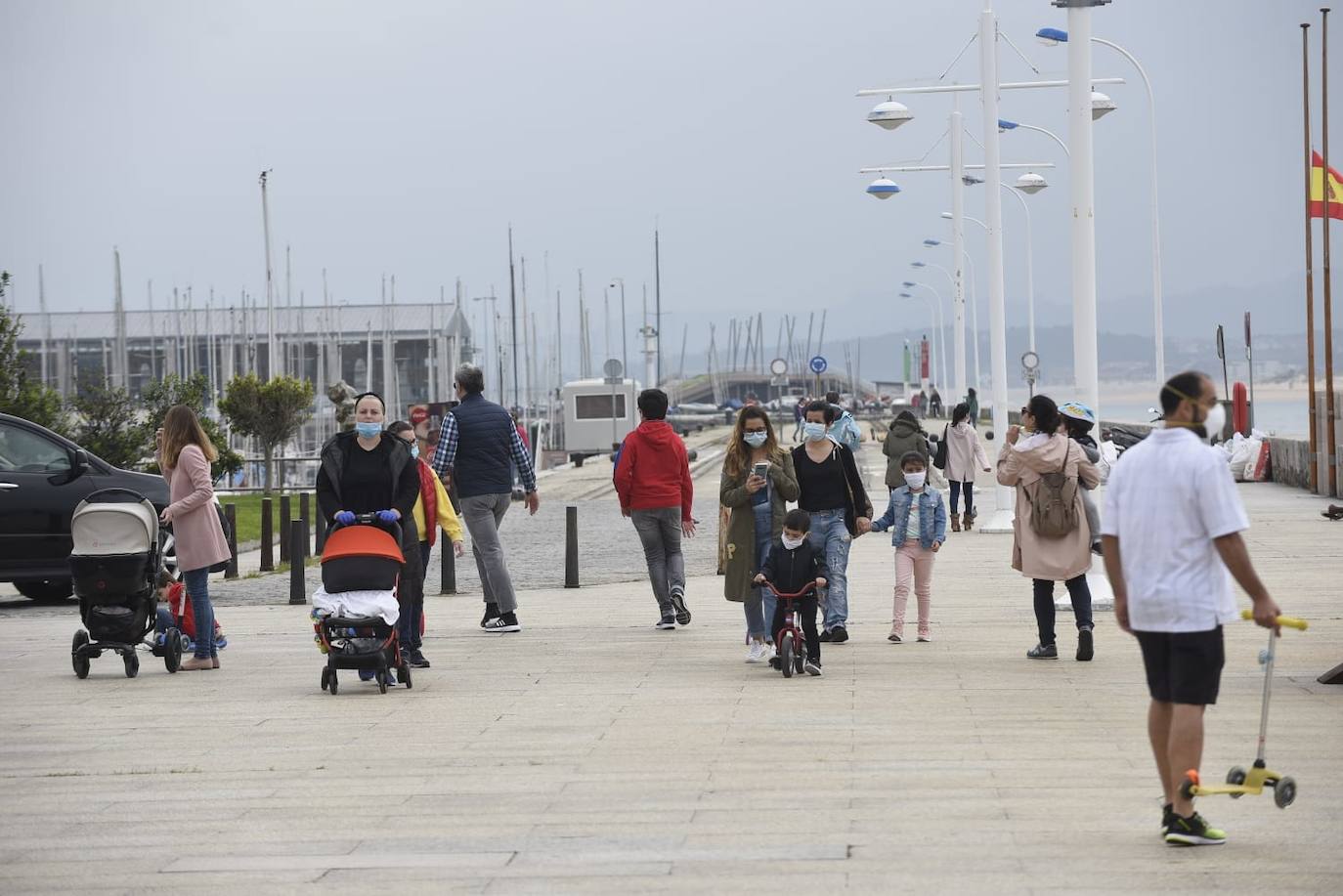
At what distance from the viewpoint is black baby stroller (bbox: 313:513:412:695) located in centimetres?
1118

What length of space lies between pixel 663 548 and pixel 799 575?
10.8 feet

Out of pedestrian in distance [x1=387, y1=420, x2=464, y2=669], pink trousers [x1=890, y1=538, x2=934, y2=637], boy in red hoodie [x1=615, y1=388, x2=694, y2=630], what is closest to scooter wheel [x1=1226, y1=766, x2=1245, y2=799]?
pedestrian in distance [x1=387, y1=420, x2=464, y2=669]

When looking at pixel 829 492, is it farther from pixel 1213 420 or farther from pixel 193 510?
pixel 1213 420

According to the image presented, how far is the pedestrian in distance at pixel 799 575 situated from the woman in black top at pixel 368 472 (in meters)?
2.29

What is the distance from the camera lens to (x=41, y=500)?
59.8ft

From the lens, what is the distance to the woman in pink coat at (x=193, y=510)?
12492 millimetres

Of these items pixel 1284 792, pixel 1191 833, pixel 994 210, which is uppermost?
pixel 994 210

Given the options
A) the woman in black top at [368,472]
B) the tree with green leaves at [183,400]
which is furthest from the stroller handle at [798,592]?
the tree with green leaves at [183,400]

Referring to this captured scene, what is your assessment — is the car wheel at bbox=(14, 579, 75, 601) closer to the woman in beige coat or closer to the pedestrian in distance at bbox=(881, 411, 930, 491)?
the pedestrian in distance at bbox=(881, 411, 930, 491)

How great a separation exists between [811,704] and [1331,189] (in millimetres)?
25462

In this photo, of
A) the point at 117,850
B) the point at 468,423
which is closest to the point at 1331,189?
the point at 468,423

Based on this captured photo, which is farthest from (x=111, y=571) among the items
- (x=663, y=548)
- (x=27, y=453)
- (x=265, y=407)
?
(x=265, y=407)

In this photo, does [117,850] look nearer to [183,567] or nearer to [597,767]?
[597,767]

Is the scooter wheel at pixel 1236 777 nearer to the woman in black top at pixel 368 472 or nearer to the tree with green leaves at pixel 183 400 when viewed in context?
the woman in black top at pixel 368 472
